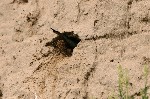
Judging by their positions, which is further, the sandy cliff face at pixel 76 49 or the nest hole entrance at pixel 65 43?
the nest hole entrance at pixel 65 43

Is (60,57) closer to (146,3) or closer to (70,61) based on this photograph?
(70,61)

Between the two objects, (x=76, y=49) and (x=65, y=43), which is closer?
(x=76, y=49)

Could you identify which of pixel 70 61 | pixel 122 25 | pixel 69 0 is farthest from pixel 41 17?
pixel 122 25

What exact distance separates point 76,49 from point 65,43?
0.14m

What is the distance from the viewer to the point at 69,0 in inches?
104

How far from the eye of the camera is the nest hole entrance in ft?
8.21

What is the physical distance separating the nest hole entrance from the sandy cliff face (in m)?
0.03

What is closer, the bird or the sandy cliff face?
the sandy cliff face

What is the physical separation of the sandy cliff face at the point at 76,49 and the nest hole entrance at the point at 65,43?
0.08 ft

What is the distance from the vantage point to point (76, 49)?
8.04 ft

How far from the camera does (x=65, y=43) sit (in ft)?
8.42

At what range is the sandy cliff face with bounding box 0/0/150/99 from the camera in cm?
226

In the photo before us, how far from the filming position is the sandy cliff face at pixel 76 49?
226 cm

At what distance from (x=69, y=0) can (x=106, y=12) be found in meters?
0.32
